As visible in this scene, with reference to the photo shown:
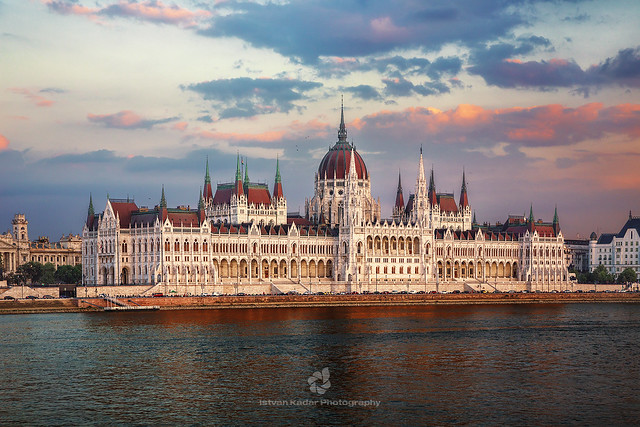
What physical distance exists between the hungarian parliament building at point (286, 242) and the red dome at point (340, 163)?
0.64 feet

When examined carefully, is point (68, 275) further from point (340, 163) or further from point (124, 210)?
point (340, 163)

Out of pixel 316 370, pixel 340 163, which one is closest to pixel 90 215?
pixel 340 163

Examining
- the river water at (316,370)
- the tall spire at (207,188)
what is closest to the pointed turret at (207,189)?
the tall spire at (207,188)

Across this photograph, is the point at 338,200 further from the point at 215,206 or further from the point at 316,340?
the point at 316,340

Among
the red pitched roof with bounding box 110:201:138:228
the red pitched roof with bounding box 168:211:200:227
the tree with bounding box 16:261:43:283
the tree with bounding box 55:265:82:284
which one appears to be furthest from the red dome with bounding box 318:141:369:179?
the tree with bounding box 16:261:43:283

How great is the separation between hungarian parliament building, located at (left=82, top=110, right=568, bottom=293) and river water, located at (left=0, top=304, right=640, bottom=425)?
1486 inches

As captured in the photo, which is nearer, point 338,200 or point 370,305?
point 370,305

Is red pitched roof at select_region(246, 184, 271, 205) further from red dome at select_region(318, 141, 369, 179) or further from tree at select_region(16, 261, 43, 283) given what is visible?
tree at select_region(16, 261, 43, 283)

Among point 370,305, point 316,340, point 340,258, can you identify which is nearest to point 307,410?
point 316,340

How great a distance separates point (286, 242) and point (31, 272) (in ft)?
145

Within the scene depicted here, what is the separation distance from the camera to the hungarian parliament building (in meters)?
156

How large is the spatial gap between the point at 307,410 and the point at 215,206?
129 meters

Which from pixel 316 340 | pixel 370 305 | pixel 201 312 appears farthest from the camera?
pixel 370 305

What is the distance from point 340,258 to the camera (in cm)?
17750
